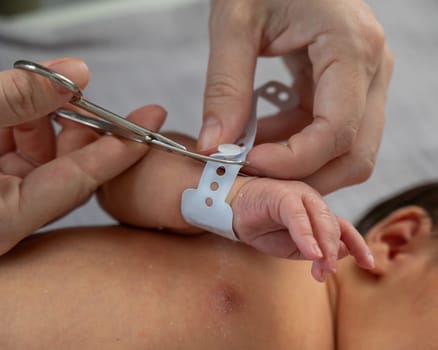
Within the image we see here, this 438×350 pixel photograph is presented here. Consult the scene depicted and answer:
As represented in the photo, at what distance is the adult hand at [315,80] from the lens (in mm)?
745

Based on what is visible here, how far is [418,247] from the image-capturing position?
0.89 metres

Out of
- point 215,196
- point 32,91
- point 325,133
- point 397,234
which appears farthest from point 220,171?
point 397,234

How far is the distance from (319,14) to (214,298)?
405mm

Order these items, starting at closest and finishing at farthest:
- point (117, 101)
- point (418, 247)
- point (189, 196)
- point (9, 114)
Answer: point (9, 114), point (189, 196), point (418, 247), point (117, 101)

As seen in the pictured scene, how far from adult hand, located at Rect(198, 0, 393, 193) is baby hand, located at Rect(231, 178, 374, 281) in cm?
6

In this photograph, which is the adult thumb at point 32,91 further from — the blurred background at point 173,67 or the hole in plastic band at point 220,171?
the blurred background at point 173,67

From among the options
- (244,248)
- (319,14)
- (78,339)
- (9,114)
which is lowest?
(78,339)

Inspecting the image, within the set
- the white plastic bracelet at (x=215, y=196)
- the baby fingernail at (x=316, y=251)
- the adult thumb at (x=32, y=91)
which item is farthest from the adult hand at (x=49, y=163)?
the baby fingernail at (x=316, y=251)

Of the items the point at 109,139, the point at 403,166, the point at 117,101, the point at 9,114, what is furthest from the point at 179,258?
the point at 403,166

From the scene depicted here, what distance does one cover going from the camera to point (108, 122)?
0.77m

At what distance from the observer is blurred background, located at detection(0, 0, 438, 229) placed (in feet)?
4.40

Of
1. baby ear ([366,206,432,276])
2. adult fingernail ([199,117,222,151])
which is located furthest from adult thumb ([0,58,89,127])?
baby ear ([366,206,432,276])

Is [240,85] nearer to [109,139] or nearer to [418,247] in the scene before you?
[109,139]

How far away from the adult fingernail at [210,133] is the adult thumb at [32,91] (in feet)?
0.57
